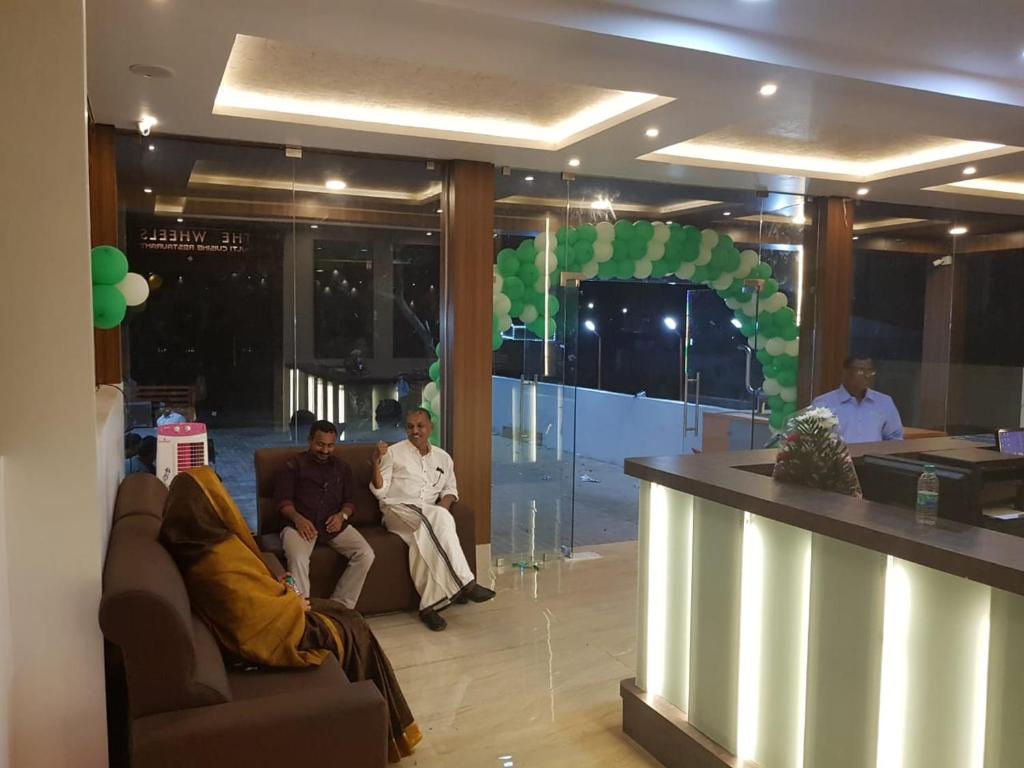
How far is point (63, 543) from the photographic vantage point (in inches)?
94.3

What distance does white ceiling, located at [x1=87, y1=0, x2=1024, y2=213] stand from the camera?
2.93 meters

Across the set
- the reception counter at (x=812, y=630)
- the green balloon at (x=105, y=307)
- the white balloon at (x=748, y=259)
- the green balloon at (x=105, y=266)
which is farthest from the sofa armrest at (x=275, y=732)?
the white balloon at (x=748, y=259)

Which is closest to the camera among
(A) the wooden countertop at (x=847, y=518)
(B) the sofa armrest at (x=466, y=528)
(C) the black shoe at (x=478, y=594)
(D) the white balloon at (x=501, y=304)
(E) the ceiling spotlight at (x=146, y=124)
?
(A) the wooden countertop at (x=847, y=518)

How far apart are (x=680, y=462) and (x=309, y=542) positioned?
214 cm

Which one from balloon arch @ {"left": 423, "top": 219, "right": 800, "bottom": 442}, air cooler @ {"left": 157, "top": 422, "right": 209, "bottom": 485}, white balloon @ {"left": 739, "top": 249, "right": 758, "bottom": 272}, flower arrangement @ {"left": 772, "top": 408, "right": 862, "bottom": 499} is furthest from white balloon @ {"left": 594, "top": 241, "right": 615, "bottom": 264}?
flower arrangement @ {"left": 772, "top": 408, "right": 862, "bottom": 499}

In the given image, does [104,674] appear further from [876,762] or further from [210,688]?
[876,762]

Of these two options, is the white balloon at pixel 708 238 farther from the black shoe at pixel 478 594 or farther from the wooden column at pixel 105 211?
the wooden column at pixel 105 211

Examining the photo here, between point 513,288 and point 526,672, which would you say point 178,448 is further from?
point 513,288

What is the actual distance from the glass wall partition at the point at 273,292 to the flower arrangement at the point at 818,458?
10.00 feet

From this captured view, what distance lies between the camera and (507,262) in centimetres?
555

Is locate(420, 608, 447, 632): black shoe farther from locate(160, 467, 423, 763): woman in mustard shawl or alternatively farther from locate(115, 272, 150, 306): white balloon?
locate(115, 272, 150, 306): white balloon

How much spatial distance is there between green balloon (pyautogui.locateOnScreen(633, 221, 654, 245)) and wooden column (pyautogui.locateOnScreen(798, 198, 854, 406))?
1544 mm

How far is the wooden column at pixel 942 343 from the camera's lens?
7168 mm

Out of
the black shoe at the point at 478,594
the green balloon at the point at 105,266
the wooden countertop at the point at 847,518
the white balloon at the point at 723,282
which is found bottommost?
the black shoe at the point at 478,594
